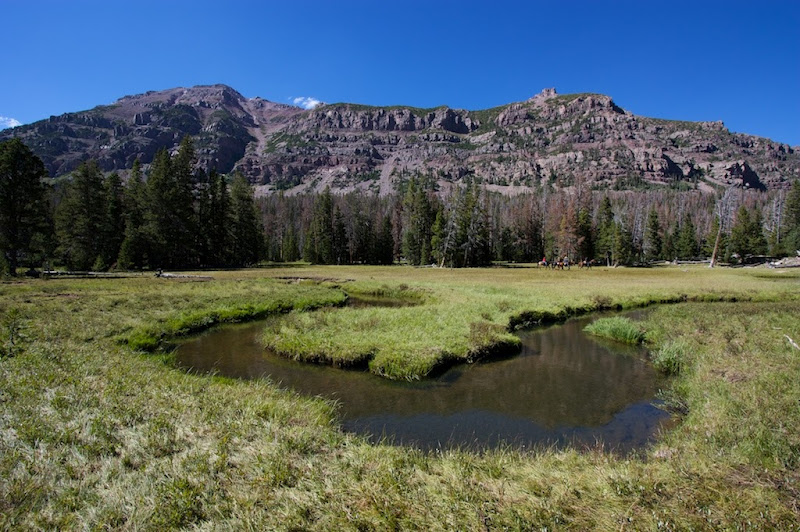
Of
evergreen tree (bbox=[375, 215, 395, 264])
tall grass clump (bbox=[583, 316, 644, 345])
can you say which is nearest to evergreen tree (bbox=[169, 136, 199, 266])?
evergreen tree (bbox=[375, 215, 395, 264])

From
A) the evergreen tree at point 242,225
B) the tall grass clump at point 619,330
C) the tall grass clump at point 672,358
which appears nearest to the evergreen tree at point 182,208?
the evergreen tree at point 242,225

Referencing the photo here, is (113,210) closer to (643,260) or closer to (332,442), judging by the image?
(332,442)

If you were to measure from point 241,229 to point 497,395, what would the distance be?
71536 mm

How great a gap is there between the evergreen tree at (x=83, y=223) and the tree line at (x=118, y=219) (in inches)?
4.2

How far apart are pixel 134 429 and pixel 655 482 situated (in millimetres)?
8066

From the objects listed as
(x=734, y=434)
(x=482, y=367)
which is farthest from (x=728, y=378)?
(x=482, y=367)

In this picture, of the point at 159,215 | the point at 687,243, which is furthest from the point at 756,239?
the point at 159,215

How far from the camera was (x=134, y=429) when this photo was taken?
673 cm

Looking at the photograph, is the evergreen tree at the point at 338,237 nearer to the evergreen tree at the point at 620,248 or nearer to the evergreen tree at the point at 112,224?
the evergreen tree at the point at 112,224

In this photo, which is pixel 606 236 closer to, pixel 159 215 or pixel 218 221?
pixel 218 221

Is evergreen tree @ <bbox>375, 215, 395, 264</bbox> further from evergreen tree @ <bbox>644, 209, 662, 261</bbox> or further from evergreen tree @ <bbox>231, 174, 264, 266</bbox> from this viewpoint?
evergreen tree @ <bbox>644, 209, 662, 261</bbox>

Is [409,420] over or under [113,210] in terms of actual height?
under

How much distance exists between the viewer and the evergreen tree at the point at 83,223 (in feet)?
178

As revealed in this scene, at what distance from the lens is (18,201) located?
42594 millimetres
